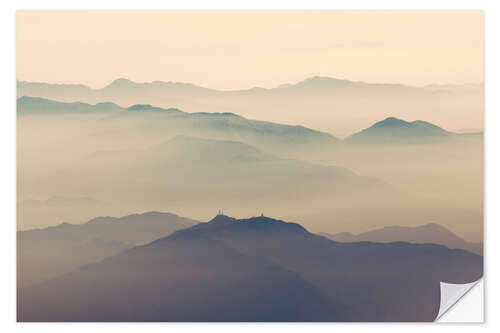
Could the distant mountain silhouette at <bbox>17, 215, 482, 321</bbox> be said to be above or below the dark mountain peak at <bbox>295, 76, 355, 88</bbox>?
below

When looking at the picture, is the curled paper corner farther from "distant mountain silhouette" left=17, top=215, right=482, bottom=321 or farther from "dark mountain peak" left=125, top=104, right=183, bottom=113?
"dark mountain peak" left=125, top=104, right=183, bottom=113

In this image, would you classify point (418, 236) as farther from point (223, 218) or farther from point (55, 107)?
point (55, 107)

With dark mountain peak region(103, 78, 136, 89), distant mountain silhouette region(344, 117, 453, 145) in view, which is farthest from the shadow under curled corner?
dark mountain peak region(103, 78, 136, 89)

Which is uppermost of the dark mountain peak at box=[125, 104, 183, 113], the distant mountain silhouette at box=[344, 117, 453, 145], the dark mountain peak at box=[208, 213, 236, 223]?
the dark mountain peak at box=[125, 104, 183, 113]

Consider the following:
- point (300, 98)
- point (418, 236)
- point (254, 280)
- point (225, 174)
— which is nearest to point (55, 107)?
point (225, 174)
